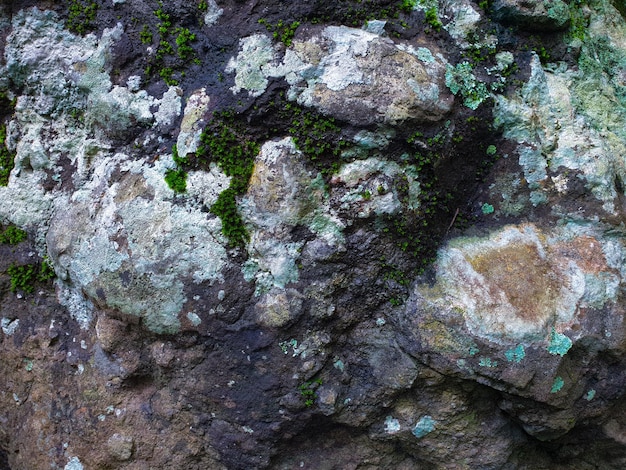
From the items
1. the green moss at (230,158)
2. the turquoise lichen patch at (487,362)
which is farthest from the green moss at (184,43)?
the turquoise lichen patch at (487,362)

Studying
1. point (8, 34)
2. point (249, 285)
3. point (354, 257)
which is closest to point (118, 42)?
point (8, 34)

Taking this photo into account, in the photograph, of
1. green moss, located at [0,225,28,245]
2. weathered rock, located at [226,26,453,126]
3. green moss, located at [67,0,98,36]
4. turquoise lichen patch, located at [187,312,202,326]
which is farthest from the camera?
green moss, located at [0,225,28,245]

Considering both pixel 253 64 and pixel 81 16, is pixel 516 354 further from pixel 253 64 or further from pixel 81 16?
pixel 81 16

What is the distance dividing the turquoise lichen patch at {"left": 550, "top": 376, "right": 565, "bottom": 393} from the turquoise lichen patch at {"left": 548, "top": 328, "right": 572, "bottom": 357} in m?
0.08

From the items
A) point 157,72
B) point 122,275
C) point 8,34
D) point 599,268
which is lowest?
point 599,268

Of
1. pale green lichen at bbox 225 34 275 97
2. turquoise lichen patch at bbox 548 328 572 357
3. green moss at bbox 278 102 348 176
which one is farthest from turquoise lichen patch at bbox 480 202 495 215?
pale green lichen at bbox 225 34 275 97

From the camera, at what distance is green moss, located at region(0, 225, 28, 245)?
81.7 inches

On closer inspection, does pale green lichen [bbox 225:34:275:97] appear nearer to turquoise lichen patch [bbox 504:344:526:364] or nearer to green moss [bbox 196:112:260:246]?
green moss [bbox 196:112:260:246]

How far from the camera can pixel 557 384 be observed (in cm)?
167

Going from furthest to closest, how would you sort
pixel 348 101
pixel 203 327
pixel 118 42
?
pixel 118 42, pixel 203 327, pixel 348 101

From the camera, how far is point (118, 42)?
186 cm

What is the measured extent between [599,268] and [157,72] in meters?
1.66

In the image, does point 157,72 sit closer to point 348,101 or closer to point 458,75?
point 348,101

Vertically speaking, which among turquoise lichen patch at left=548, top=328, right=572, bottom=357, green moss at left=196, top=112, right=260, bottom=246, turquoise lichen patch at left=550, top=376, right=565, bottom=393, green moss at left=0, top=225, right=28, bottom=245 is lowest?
turquoise lichen patch at left=550, top=376, right=565, bottom=393
